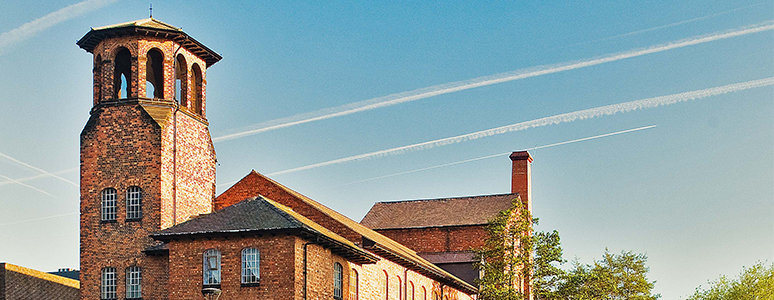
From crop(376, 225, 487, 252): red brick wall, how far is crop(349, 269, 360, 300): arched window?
2131 cm

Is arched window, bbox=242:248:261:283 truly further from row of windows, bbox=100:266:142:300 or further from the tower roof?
the tower roof

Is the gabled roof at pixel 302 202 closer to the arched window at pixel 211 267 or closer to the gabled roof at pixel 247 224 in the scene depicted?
the gabled roof at pixel 247 224

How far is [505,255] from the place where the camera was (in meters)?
54.8

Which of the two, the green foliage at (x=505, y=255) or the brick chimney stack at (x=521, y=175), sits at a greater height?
the brick chimney stack at (x=521, y=175)

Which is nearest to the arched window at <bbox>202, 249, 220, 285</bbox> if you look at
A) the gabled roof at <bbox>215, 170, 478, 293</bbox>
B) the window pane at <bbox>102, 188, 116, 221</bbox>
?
the window pane at <bbox>102, 188, 116, 221</bbox>

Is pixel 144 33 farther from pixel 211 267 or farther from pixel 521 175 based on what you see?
pixel 521 175

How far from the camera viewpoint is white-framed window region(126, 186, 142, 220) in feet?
140

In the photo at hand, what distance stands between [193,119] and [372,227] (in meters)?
25.2

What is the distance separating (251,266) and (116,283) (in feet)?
23.7

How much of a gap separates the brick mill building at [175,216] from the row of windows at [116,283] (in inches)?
1.7

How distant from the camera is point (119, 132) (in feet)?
143

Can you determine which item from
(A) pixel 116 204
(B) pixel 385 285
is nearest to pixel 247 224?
(A) pixel 116 204

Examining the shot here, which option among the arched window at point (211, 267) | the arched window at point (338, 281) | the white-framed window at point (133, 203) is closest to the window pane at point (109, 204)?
the white-framed window at point (133, 203)

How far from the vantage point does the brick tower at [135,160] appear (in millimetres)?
42375
